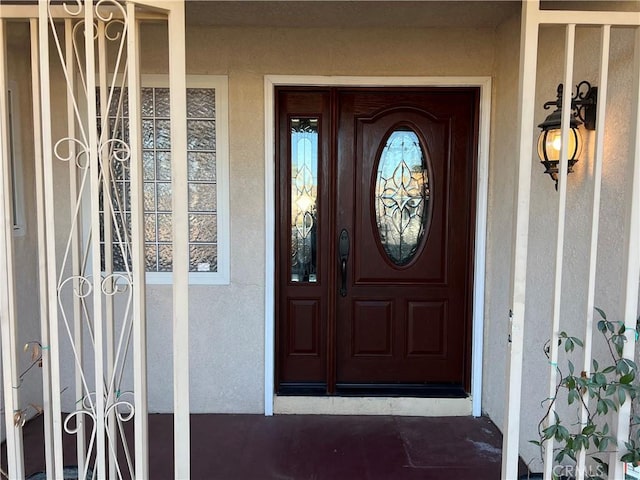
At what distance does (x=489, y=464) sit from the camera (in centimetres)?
257

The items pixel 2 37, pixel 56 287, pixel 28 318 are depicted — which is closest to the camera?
pixel 56 287

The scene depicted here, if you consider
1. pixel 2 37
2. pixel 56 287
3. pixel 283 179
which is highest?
pixel 2 37

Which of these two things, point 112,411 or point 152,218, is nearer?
point 112,411

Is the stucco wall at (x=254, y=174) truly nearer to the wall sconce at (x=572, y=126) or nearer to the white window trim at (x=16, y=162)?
the white window trim at (x=16, y=162)

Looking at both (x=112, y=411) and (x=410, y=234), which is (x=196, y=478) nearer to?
(x=112, y=411)

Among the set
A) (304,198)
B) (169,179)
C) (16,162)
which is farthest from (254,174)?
(16,162)

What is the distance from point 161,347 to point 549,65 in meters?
2.88

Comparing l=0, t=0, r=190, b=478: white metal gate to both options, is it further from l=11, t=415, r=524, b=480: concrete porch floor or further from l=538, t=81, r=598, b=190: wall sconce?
l=538, t=81, r=598, b=190: wall sconce

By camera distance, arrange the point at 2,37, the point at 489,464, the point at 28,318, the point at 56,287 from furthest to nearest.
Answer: the point at 28,318 < the point at 489,464 < the point at 2,37 < the point at 56,287

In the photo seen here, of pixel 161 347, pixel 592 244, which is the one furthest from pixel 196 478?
pixel 592 244

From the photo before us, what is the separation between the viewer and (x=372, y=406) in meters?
3.10

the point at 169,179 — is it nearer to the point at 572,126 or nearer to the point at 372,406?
the point at 372,406

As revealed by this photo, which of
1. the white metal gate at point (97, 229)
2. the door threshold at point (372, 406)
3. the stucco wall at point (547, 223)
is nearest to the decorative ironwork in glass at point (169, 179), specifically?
the door threshold at point (372, 406)

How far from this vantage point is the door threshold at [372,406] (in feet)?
10.2
